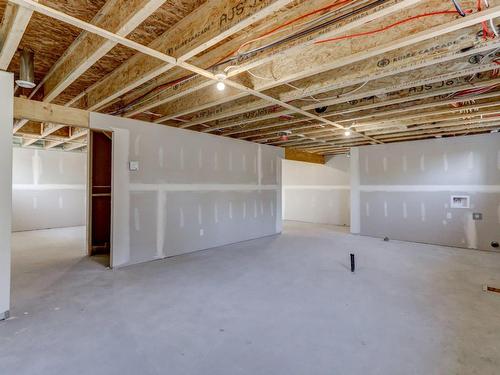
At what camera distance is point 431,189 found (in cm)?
586

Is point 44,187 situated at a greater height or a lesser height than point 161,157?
lesser

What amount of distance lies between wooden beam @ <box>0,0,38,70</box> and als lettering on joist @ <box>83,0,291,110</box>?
937 millimetres

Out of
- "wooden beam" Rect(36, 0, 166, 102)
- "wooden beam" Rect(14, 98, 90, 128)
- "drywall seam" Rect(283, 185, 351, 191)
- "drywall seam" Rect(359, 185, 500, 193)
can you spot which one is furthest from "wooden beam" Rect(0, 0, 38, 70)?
"drywall seam" Rect(283, 185, 351, 191)

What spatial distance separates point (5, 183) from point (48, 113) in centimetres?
133

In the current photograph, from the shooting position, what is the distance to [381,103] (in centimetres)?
353

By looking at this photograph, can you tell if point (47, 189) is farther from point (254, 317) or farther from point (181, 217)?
point (254, 317)

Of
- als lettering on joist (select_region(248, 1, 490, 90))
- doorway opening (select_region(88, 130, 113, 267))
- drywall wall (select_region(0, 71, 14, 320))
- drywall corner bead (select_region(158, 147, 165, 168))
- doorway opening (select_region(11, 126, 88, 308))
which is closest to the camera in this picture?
als lettering on joist (select_region(248, 1, 490, 90))

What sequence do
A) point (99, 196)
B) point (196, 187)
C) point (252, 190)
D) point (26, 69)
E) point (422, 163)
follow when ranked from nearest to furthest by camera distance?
1. point (26, 69)
2. point (99, 196)
3. point (196, 187)
4. point (422, 163)
5. point (252, 190)

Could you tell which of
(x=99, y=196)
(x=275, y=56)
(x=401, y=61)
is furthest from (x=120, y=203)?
(x=401, y=61)

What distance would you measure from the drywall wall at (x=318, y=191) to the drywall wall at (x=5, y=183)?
803cm

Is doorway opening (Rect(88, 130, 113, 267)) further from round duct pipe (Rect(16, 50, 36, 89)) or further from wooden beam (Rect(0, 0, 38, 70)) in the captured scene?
wooden beam (Rect(0, 0, 38, 70))

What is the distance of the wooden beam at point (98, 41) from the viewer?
1.81 meters

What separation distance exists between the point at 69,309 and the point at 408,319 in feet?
10.5

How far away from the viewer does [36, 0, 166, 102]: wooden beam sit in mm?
1812
